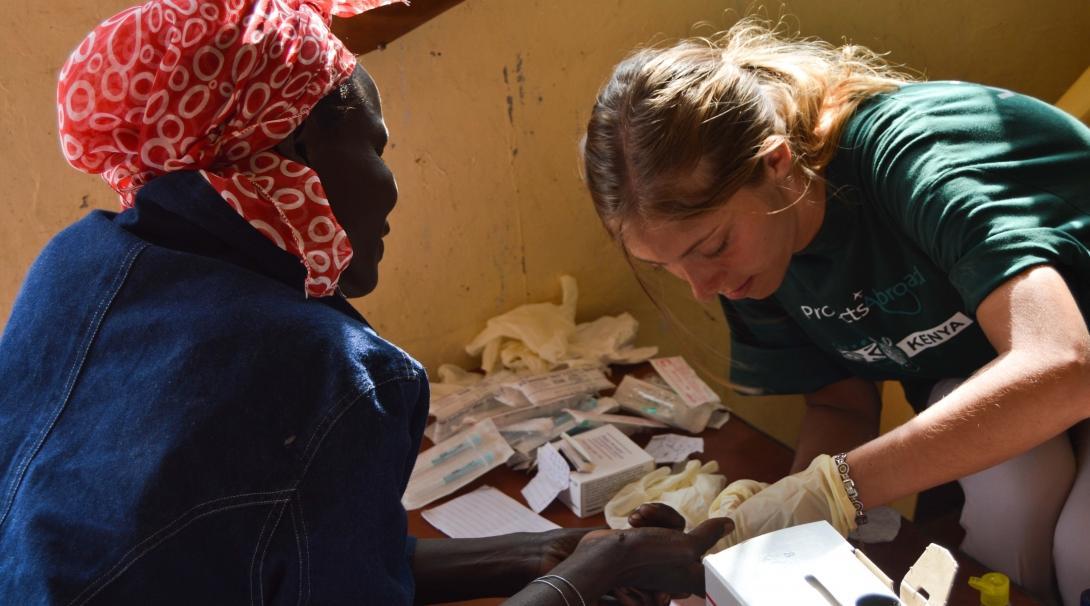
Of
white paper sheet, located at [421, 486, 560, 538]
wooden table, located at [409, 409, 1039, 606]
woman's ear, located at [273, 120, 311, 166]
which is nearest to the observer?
woman's ear, located at [273, 120, 311, 166]

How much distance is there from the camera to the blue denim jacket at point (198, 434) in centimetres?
80

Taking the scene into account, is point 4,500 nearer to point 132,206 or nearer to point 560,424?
point 132,206

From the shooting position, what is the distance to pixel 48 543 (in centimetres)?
80

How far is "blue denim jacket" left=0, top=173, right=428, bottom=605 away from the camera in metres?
0.80

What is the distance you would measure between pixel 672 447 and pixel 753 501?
0.45 metres

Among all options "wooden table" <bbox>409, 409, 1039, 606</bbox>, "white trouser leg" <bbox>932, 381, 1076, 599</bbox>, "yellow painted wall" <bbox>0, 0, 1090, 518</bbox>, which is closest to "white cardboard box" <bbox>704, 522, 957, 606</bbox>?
"wooden table" <bbox>409, 409, 1039, 606</bbox>

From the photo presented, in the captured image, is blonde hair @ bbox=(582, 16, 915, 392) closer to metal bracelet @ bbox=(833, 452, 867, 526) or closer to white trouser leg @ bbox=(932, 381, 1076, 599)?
metal bracelet @ bbox=(833, 452, 867, 526)

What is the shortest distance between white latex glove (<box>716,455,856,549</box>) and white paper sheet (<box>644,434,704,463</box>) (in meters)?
0.41

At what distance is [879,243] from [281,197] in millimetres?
852

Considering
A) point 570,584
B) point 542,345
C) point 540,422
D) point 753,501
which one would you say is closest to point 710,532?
point 753,501

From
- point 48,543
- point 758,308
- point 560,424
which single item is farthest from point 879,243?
point 48,543

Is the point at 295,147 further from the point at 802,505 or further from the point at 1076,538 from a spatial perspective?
the point at 1076,538

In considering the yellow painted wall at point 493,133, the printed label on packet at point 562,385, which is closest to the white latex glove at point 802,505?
the printed label on packet at point 562,385

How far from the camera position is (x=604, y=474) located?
150cm
